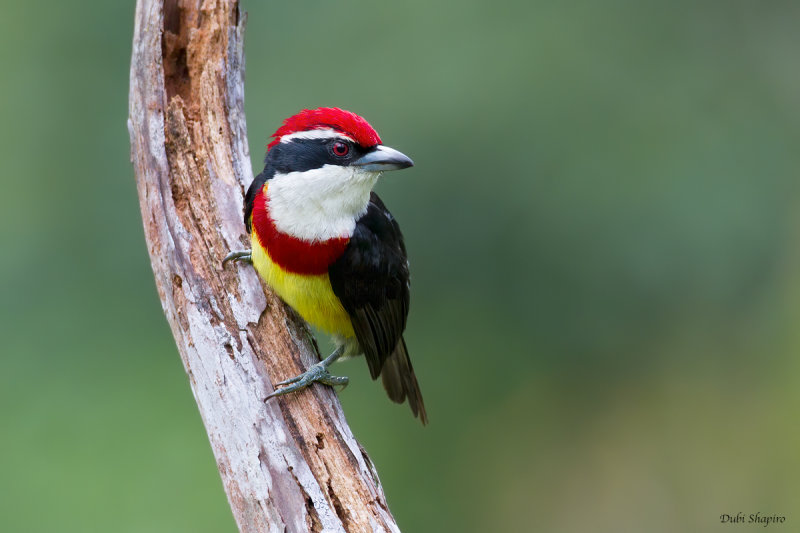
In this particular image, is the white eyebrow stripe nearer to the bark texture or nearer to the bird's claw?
the bark texture

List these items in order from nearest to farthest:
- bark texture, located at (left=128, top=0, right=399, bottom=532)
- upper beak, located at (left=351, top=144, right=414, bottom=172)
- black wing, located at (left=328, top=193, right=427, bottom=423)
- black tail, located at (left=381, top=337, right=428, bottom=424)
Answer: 1. bark texture, located at (left=128, top=0, right=399, bottom=532)
2. upper beak, located at (left=351, top=144, right=414, bottom=172)
3. black wing, located at (left=328, top=193, right=427, bottom=423)
4. black tail, located at (left=381, top=337, right=428, bottom=424)

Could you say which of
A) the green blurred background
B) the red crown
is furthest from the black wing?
the green blurred background

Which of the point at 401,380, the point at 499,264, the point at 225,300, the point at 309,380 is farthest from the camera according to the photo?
the point at 499,264

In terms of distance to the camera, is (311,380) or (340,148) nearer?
(311,380)

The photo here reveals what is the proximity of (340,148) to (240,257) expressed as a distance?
637 mm

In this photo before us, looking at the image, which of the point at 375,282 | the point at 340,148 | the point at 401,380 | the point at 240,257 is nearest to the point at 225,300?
the point at 240,257

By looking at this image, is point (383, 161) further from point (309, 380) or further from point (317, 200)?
point (309, 380)

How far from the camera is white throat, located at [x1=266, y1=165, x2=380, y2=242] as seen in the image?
3457mm

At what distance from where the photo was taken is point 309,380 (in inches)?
127

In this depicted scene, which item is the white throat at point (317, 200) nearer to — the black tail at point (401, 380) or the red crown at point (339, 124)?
the red crown at point (339, 124)

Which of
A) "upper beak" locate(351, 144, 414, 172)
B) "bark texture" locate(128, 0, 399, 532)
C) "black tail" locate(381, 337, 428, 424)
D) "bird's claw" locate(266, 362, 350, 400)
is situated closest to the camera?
"bark texture" locate(128, 0, 399, 532)

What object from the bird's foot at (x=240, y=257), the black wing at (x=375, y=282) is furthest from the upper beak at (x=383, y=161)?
the bird's foot at (x=240, y=257)

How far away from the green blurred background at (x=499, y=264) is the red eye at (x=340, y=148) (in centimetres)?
119

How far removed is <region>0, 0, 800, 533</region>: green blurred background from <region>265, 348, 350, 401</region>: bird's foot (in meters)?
1.64
